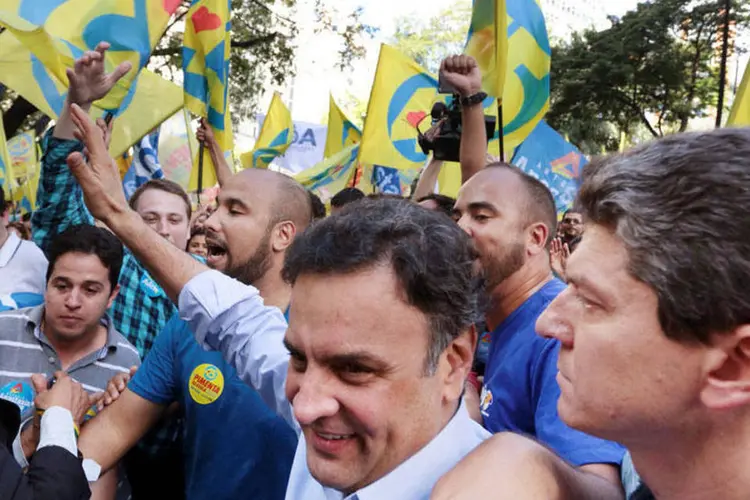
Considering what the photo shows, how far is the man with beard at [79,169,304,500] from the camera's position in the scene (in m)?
2.16

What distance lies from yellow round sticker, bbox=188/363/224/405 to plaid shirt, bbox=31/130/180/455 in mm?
1026

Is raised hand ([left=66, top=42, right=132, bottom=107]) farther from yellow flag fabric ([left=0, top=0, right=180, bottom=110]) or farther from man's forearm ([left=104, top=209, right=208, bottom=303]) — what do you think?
man's forearm ([left=104, top=209, right=208, bottom=303])

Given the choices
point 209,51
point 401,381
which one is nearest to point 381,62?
point 209,51

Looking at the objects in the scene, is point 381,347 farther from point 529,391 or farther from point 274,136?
point 274,136

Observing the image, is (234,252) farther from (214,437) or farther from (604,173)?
(604,173)

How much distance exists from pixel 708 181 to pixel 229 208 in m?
2.22

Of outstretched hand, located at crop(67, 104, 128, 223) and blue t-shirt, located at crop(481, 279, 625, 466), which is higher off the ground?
outstretched hand, located at crop(67, 104, 128, 223)

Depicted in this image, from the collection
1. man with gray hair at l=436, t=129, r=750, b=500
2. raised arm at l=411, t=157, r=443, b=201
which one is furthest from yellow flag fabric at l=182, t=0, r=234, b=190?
man with gray hair at l=436, t=129, r=750, b=500

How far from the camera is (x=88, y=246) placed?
10.2 ft

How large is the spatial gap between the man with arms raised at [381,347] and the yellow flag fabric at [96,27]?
2898 millimetres

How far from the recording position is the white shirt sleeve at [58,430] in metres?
2.07

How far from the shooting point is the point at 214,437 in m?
2.21

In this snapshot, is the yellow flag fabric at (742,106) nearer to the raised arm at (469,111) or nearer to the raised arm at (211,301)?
the raised arm at (469,111)

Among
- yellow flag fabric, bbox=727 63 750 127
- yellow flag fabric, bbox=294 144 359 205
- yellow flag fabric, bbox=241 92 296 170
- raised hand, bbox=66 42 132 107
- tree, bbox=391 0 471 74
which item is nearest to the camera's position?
raised hand, bbox=66 42 132 107
